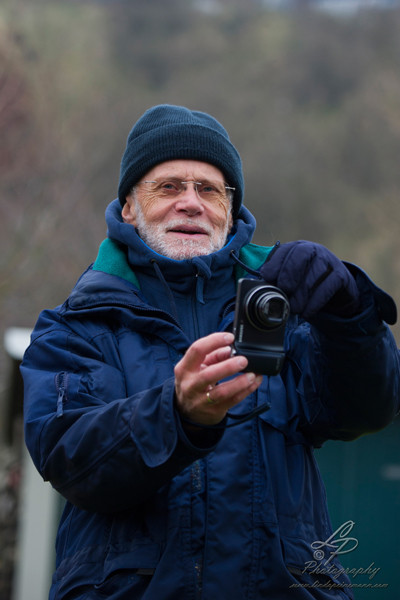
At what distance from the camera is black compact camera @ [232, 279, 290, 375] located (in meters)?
1.82

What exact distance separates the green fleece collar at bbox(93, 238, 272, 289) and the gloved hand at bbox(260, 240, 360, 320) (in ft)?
1.90

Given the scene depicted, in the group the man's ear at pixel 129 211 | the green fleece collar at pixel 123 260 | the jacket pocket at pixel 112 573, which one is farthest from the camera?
the man's ear at pixel 129 211

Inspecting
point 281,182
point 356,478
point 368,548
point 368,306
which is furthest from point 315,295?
point 281,182

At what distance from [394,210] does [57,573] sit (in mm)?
21227

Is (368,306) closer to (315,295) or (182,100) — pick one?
(315,295)

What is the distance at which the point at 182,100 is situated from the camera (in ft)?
87.2

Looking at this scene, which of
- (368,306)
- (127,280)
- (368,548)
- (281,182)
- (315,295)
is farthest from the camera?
(281,182)

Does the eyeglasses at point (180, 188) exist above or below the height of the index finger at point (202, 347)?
above

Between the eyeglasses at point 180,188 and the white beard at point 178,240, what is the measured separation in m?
0.09

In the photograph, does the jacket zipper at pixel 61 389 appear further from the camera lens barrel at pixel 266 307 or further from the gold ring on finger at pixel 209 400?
the camera lens barrel at pixel 266 307

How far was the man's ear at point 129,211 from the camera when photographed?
8.80 ft

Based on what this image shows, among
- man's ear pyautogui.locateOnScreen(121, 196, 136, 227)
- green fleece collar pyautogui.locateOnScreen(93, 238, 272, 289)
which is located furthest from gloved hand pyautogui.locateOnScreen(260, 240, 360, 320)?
man's ear pyautogui.locateOnScreen(121, 196, 136, 227)

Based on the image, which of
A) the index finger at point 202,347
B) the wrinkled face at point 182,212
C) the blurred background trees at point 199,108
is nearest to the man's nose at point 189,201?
the wrinkled face at point 182,212

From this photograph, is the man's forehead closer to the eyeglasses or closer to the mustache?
the eyeglasses
